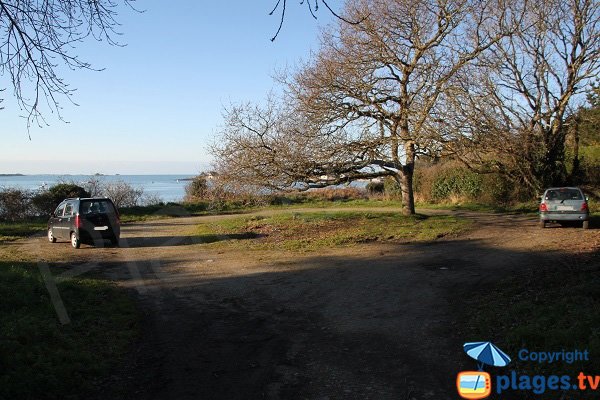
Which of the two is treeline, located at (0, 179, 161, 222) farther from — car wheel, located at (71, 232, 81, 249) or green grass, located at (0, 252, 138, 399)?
green grass, located at (0, 252, 138, 399)

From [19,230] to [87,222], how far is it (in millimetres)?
6423

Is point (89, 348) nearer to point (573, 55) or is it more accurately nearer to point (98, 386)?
point (98, 386)

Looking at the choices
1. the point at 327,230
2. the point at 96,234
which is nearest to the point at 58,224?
the point at 96,234

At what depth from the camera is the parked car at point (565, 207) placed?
18516 mm

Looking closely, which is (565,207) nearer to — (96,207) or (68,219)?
(96,207)

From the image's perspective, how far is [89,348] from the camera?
6363 millimetres

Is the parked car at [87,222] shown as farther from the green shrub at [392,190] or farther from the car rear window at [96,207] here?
the green shrub at [392,190]

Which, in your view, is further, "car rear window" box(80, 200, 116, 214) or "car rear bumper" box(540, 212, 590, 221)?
"car rear bumper" box(540, 212, 590, 221)

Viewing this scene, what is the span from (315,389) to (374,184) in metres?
37.3

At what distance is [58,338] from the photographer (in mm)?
6297

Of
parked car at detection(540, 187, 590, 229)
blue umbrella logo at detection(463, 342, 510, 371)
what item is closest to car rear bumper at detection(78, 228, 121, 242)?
blue umbrella logo at detection(463, 342, 510, 371)

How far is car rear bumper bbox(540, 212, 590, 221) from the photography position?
60.5ft

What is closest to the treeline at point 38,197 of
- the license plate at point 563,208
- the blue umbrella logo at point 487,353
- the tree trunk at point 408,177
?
the tree trunk at point 408,177

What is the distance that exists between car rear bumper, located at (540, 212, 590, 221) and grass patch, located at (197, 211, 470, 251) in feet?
9.66
